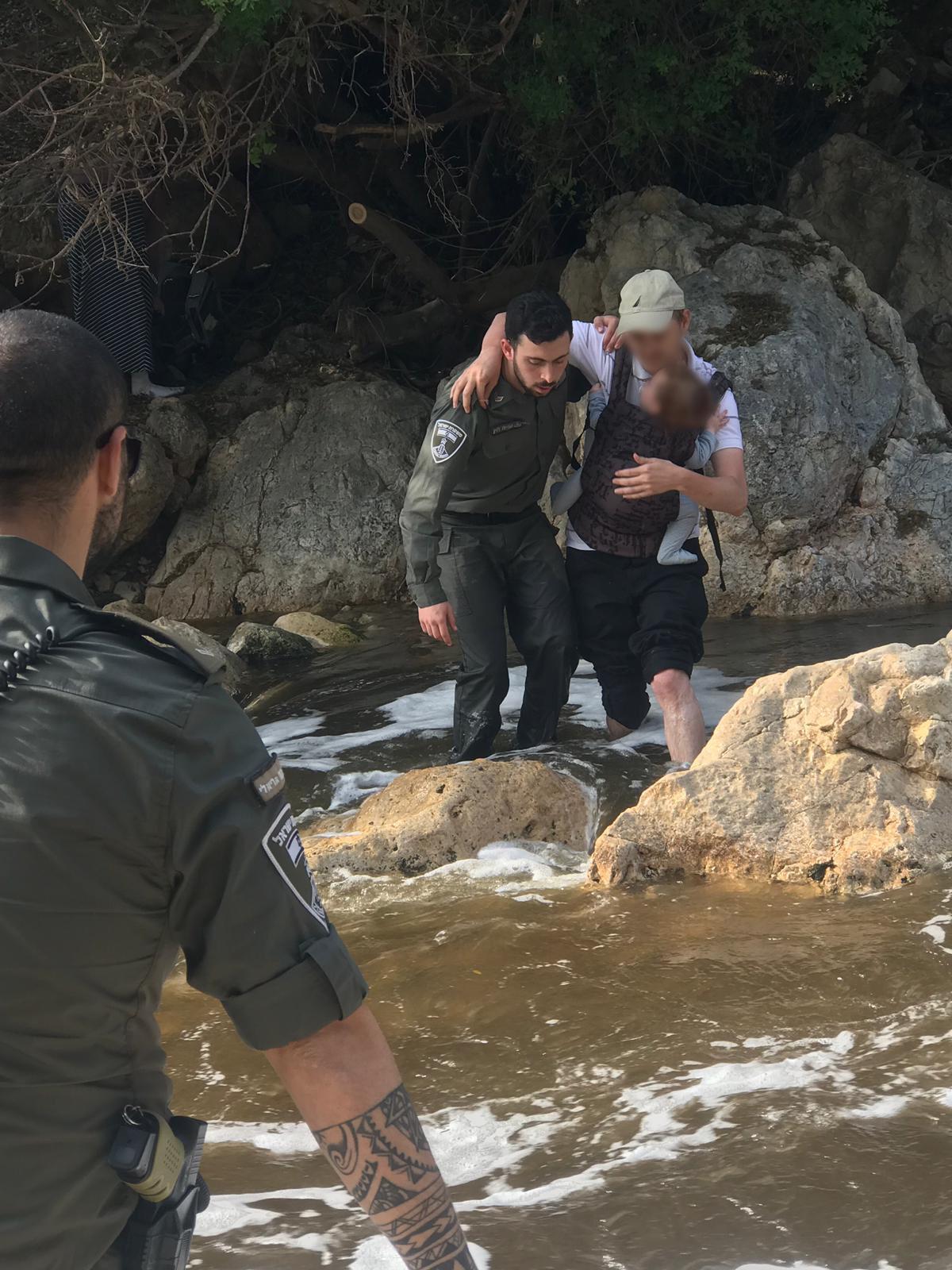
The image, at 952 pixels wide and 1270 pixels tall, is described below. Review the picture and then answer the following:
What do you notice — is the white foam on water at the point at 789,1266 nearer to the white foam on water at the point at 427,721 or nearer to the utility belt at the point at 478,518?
the white foam on water at the point at 427,721

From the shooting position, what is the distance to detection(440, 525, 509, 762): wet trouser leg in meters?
5.75

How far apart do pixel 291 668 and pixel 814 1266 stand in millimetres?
6175

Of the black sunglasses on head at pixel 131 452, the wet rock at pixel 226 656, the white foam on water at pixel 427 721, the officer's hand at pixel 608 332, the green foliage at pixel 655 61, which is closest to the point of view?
Result: the black sunglasses on head at pixel 131 452

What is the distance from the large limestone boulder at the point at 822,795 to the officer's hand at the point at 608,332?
1807 mm

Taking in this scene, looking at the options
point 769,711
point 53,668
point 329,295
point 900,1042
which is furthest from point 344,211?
point 53,668

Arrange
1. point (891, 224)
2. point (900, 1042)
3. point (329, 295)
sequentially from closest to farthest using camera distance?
1. point (900, 1042)
2. point (891, 224)
3. point (329, 295)

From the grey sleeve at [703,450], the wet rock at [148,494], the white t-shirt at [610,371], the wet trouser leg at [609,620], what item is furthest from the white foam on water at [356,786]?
the wet rock at [148,494]

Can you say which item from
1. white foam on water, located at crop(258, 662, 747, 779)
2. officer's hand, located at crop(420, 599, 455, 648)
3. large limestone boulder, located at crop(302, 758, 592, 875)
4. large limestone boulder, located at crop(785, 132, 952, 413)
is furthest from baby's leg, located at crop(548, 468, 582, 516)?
large limestone boulder, located at crop(785, 132, 952, 413)

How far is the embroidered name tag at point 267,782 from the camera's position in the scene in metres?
1.36

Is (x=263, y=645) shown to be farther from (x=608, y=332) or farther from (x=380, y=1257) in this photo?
(x=380, y=1257)

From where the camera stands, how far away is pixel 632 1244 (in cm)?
241

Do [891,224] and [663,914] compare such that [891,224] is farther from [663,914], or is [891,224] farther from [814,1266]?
[814,1266]

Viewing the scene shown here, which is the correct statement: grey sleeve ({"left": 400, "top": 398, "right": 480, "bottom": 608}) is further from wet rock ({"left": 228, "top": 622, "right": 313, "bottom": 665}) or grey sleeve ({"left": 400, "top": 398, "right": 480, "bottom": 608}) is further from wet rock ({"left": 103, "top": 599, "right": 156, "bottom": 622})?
wet rock ({"left": 103, "top": 599, "right": 156, "bottom": 622})

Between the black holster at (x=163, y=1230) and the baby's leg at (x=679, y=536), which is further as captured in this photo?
the baby's leg at (x=679, y=536)
